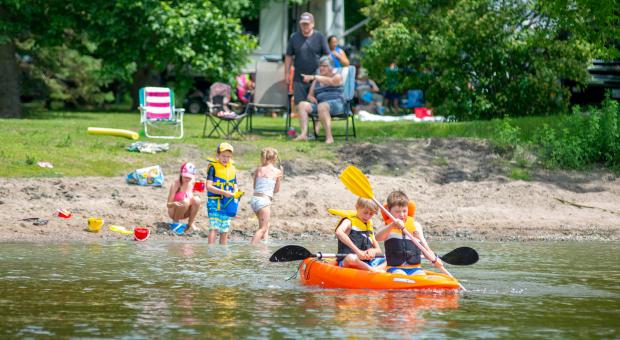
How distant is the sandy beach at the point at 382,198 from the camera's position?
17.5 m

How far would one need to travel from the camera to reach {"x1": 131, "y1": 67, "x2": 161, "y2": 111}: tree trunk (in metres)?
36.1

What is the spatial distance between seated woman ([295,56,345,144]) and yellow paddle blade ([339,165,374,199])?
8.86 metres

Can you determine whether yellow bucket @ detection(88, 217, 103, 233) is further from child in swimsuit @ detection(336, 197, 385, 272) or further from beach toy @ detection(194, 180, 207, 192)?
child in swimsuit @ detection(336, 197, 385, 272)

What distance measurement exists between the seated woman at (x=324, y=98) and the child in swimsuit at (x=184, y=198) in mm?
5361

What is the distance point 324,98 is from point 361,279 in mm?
10012

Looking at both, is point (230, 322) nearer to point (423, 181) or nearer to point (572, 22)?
point (423, 181)

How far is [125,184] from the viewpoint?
18.9 metres

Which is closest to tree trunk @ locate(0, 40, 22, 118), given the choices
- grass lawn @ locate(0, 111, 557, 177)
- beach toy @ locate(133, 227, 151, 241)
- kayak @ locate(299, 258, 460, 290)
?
grass lawn @ locate(0, 111, 557, 177)

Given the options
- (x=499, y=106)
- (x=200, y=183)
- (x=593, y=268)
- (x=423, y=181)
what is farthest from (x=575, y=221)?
(x=499, y=106)

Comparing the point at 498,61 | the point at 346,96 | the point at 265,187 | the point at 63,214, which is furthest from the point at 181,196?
the point at 498,61

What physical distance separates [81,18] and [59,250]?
16.3 metres

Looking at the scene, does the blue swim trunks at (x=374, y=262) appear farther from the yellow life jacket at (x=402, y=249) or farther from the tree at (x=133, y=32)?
the tree at (x=133, y=32)

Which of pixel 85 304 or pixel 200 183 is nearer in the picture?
pixel 85 304

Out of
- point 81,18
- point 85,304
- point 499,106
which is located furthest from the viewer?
point 81,18
